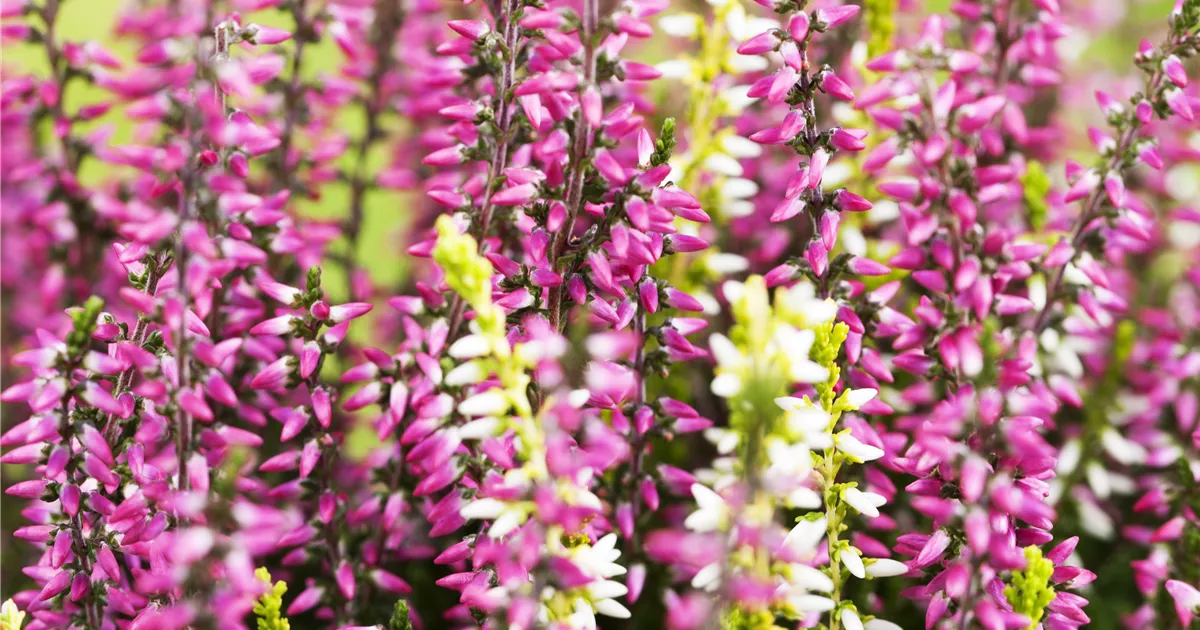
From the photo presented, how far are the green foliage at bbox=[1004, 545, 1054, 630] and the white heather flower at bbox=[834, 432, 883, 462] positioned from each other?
144mm

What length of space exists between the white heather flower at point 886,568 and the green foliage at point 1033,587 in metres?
0.09

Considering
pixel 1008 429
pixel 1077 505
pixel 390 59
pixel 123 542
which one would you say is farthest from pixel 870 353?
pixel 390 59

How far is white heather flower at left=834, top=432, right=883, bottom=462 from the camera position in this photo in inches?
33.6

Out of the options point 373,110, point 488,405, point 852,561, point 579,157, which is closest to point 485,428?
point 488,405

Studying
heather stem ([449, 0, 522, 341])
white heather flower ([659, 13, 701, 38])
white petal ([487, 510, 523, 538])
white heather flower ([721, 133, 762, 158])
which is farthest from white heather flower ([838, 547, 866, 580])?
white heather flower ([659, 13, 701, 38])

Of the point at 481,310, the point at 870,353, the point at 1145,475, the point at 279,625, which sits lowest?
the point at 1145,475

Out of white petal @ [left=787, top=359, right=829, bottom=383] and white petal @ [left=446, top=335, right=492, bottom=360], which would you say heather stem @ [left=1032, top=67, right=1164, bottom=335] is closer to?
white petal @ [left=787, top=359, right=829, bottom=383]

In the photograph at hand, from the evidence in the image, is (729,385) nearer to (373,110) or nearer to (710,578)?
(710,578)

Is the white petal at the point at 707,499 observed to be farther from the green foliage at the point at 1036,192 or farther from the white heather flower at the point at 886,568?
the green foliage at the point at 1036,192

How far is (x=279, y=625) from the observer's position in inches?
32.5

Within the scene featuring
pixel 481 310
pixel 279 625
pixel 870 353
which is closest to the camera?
pixel 481 310

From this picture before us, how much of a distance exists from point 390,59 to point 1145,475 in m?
1.39

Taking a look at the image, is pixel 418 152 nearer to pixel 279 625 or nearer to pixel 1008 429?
pixel 279 625

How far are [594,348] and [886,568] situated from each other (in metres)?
0.39
